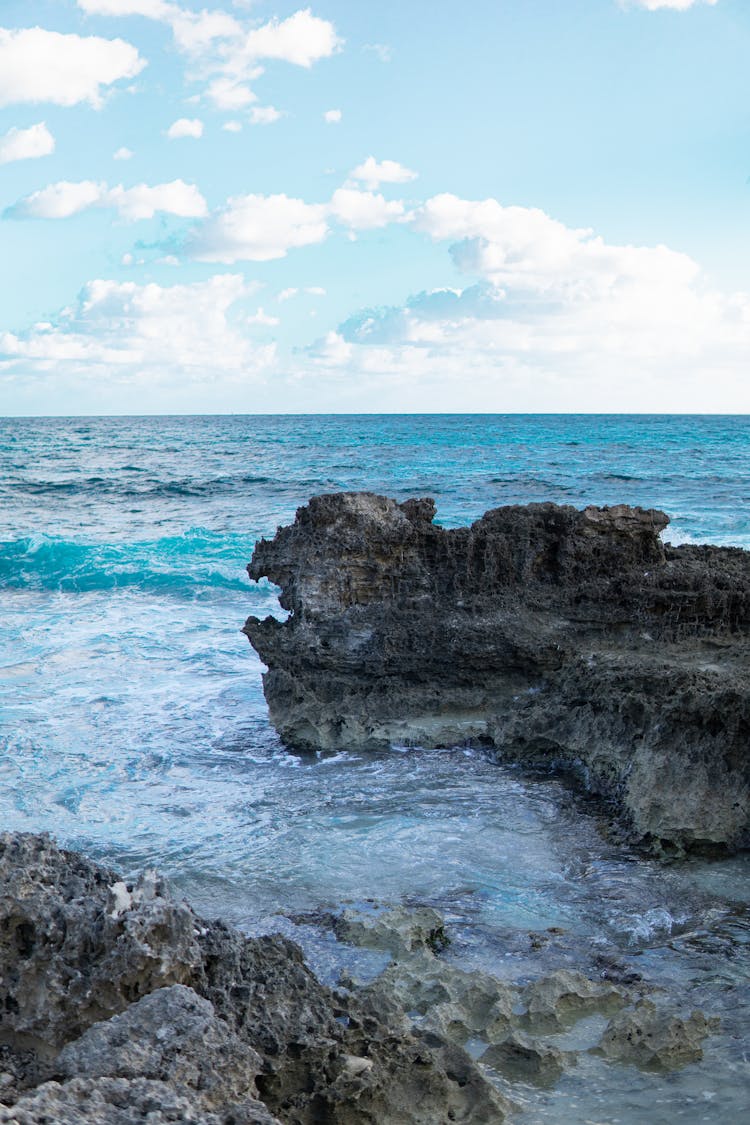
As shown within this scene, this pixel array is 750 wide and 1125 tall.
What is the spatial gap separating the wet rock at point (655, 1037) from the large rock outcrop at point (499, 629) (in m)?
2.01

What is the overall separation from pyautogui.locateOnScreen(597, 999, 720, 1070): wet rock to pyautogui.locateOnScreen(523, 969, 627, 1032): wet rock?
13 centimetres

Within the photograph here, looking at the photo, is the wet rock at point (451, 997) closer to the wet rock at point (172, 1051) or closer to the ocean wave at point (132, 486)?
the wet rock at point (172, 1051)

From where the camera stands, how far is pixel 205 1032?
96.6 inches

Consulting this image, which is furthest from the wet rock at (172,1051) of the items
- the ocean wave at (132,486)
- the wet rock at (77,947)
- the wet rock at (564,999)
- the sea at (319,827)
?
the ocean wave at (132,486)

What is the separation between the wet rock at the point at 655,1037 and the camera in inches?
127

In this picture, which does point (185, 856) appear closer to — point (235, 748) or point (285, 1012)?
point (235, 748)

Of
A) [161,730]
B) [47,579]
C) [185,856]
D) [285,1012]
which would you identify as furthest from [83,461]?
[285,1012]

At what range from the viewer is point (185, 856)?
206 inches

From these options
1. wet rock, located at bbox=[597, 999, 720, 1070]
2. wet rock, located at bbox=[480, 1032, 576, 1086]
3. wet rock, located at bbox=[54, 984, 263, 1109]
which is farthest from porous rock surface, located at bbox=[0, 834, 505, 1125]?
wet rock, located at bbox=[597, 999, 720, 1070]

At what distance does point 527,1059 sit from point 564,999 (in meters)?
0.38

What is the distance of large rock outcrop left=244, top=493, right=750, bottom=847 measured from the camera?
5980mm

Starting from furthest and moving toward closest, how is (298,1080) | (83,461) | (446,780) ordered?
(83,461) → (446,780) → (298,1080)

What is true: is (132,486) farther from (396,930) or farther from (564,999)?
(564,999)

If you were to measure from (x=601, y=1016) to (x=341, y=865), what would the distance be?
5.83 feet
